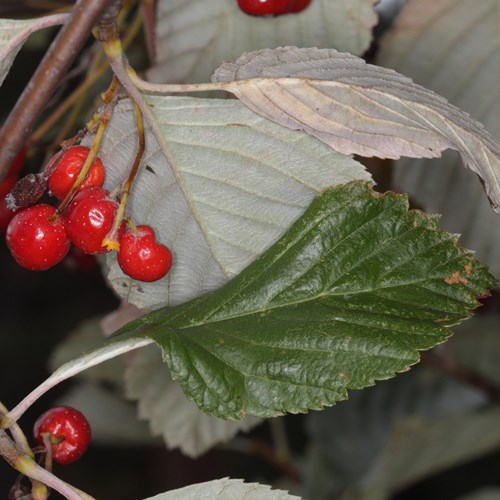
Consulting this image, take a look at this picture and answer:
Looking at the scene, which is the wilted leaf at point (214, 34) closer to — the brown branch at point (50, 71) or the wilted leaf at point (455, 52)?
the wilted leaf at point (455, 52)

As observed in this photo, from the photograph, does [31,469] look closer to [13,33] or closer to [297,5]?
[13,33]

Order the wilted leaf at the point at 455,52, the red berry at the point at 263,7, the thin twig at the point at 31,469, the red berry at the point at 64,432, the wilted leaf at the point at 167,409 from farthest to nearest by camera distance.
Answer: the wilted leaf at the point at 167,409 < the wilted leaf at the point at 455,52 < the red berry at the point at 263,7 < the red berry at the point at 64,432 < the thin twig at the point at 31,469

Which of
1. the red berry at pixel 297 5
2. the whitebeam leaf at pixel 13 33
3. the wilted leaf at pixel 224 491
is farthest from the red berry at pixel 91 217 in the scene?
the red berry at pixel 297 5

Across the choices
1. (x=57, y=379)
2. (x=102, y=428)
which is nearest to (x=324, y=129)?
(x=57, y=379)

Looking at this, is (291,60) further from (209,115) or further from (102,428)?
(102,428)

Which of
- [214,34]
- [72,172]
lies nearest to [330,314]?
[72,172]
